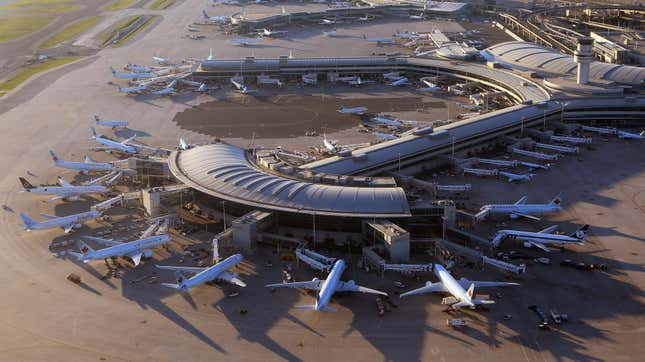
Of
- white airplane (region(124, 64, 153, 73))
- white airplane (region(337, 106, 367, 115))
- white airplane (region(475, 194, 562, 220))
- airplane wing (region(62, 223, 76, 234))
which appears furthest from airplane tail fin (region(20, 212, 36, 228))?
white airplane (region(124, 64, 153, 73))

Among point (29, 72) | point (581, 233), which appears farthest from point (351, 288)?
point (29, 72)

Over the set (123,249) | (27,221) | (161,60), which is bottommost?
(123,249)

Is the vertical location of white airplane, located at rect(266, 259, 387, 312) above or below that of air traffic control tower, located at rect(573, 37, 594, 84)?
below

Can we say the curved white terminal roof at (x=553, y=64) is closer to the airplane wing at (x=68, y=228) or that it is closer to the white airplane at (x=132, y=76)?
the white airplane at (x=132, y=76)

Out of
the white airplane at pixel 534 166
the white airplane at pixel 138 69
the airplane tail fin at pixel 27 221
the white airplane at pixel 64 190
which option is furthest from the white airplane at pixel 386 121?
the white airplane at pixel 138 69

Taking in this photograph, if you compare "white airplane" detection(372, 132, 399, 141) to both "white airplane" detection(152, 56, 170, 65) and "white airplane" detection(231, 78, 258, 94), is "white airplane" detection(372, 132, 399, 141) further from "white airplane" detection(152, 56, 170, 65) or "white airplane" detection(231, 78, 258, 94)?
"white airplane" detection(152, 56, 170, 65)

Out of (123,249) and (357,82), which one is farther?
(357,82)

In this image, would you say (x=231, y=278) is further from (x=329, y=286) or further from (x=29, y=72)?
(x=29, y=72)
